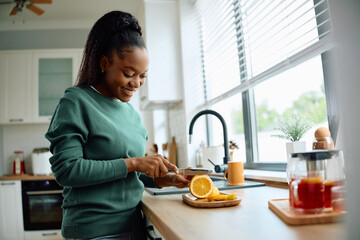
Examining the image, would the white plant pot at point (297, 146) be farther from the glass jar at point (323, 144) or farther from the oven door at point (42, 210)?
the oven door at point (42, 210)

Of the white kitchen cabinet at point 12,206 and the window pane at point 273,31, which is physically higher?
the window pane at point 273,31

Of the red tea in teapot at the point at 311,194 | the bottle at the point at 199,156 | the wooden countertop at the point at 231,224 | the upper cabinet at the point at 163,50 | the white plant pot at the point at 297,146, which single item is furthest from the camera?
the upper cabinet at the point at 163,50

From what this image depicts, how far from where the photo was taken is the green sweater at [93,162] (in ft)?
3.43

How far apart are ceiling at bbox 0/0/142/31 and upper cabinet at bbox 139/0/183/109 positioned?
1320 mm

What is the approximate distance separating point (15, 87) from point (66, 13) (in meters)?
1.18

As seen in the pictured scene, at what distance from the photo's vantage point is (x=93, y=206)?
114cm

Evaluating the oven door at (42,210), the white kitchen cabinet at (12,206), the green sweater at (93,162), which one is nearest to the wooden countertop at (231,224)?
the green sweater at (93,162)

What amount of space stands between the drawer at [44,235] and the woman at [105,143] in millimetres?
2668

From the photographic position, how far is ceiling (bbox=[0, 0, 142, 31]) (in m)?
4.18

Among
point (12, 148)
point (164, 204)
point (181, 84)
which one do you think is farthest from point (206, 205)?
point (12, 148)

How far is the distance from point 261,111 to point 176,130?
1018 centimetres

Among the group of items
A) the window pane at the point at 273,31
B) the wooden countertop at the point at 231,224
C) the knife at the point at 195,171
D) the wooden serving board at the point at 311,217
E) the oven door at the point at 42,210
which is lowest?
the oven door at the point at 42,210

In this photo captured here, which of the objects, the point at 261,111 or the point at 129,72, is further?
the point at 261,111

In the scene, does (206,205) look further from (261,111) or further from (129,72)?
(261,111)
